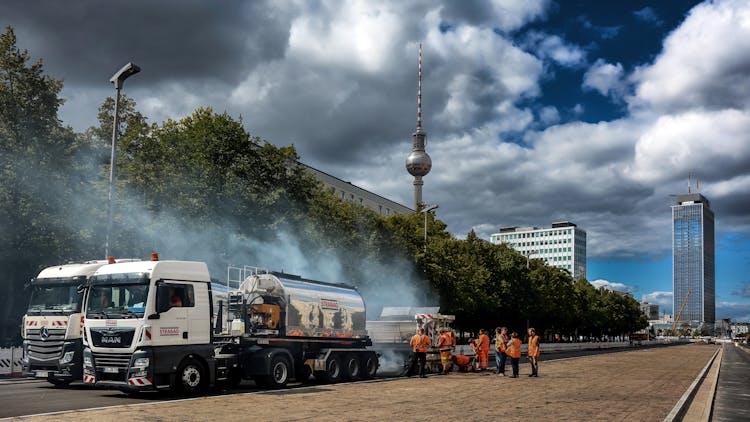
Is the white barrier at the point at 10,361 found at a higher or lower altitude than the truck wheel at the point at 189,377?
lower

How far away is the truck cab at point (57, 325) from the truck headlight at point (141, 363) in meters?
4.58

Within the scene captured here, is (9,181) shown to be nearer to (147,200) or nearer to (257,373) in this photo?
(147,200)

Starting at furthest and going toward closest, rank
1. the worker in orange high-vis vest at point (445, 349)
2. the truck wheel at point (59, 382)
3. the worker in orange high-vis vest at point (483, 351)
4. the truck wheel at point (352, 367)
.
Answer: the worker in orange high-vis vest at point (483, 351)
the worker in orange high-vis vest at point (445, 349)
the truck wheel at point (352, 367)
the truck wheel at point (59, 382)

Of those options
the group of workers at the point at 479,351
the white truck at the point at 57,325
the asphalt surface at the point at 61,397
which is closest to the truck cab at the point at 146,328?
the asphalt surface at the point at 61,397

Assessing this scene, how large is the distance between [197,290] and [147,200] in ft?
60.6

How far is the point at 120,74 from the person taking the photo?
28562mm

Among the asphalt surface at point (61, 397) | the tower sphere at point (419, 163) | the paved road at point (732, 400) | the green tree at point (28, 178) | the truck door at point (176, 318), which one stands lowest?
the paved road at point (732, 400)

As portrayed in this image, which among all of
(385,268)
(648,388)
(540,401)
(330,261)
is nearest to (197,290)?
(540,401)

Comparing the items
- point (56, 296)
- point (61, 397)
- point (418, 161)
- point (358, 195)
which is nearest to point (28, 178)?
point (56, 296)

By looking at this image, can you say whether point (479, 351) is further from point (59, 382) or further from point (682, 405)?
point (59, 382)

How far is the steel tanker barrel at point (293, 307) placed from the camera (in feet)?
72.2

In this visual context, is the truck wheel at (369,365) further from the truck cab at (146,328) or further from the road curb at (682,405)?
the road curb at (682,405)

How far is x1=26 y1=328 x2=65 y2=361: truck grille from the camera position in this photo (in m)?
20.9

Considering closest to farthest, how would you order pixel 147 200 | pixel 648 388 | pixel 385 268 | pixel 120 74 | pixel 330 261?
pixel 648 388 < pixel 120 74 < pixel 147 200 < pixel 330 261 < pixel 385 268
